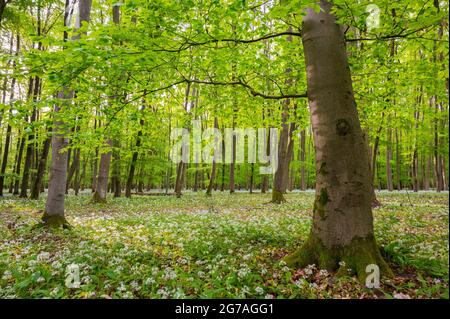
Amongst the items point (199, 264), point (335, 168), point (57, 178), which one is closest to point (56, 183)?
point (57, 178)

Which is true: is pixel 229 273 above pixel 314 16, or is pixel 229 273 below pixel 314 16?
below

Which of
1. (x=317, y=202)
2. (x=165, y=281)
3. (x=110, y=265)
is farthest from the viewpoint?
(x=110, y=265)

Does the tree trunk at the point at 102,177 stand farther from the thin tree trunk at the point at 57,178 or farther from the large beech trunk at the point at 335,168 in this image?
the large beech trunk at the point at 335,168

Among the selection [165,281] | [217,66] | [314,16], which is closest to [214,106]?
[217,66]

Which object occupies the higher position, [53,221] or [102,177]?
[102,177]

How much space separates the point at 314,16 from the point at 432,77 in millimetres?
6649

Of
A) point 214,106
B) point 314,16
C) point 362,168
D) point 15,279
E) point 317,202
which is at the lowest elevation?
point 15,279

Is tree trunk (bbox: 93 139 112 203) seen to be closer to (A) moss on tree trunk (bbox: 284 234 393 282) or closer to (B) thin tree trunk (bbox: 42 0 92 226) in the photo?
(B) thin tree trunk (bbox: 42 0 92 226)

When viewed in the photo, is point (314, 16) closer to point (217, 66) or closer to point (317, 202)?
point (217, 66)

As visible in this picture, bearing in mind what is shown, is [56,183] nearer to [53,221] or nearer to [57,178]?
[57,178]

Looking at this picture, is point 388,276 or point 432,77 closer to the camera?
point 388,276

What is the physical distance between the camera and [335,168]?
501cm
